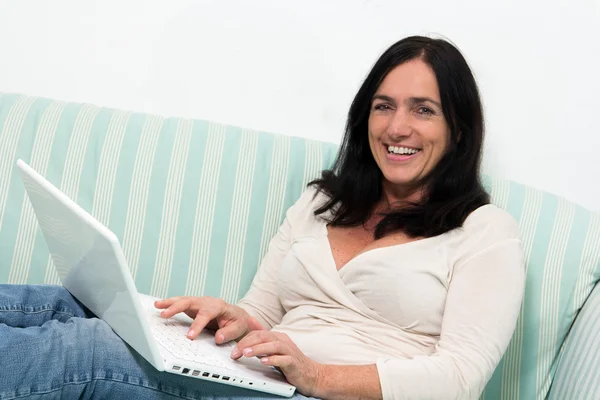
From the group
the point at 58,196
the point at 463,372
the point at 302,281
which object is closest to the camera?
the point at 58,196

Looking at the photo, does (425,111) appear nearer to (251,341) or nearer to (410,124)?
(410,124)

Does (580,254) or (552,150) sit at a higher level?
(552,150)

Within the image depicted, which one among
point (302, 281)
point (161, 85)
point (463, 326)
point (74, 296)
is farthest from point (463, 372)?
point (161, 85)

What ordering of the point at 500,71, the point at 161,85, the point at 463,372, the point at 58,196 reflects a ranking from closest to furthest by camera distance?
the point at 58,196 → the point at 463,372 → the point at 500,71 → the point at 161,85

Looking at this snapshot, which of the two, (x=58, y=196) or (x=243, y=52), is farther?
(x=243, y=52)

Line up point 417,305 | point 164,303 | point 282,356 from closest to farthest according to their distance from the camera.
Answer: point 282,356
point 164,303
point 417,305

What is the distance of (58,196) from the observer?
1.13m

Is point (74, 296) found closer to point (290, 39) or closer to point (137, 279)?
point (137, 279)

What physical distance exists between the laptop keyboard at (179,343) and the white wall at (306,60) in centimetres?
86

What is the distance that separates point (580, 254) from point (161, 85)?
3.68ft

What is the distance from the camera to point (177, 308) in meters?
1.30

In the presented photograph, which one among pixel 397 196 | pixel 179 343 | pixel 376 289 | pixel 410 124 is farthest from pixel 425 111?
pixel 179 343

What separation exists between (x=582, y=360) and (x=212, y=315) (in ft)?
2.36

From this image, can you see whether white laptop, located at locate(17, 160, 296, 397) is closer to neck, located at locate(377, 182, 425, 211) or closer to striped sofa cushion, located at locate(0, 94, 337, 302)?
striped sofa cushion, located at locate(0, 94, 337, 302)
